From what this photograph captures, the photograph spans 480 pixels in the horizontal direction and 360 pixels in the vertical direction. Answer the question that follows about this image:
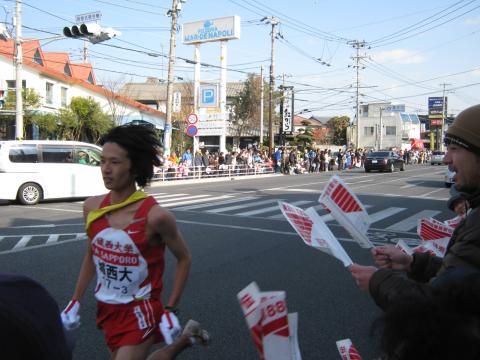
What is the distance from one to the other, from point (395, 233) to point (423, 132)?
103 metres

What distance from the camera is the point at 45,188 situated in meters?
14.6

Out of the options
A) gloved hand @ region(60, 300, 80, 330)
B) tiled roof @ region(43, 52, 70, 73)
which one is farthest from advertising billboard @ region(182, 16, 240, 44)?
gloved hand @ region(60, 300, 80, 330)

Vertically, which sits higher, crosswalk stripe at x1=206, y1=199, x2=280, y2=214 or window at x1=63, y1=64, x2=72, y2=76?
window at x1=63, y1=64, x2=72, y2=76

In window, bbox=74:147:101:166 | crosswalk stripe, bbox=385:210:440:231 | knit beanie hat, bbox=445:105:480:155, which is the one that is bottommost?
crosswalk stripe, bbox=385:210:440:231

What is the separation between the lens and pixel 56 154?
15.0m

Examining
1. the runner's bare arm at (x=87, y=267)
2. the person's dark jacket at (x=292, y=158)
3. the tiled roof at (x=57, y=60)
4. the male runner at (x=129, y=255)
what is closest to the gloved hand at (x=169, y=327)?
the male runner at (x=129, y=255)

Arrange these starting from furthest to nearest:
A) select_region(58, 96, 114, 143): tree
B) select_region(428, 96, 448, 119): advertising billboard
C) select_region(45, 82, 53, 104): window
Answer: select_region(428, 96, 448, 119): advertising billboard, select_region(45, 82, 53, 104): window, select_region(58, 96, 114, 143): tree

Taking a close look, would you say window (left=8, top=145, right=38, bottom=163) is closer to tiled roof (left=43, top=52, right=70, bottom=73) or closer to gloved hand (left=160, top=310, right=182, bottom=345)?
gloved hand (left=160, top=310, right=182, bottom=345)

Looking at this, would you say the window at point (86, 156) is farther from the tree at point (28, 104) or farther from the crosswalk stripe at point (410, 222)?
the tree at point (28, 104)

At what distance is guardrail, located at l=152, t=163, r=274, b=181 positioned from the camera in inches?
947

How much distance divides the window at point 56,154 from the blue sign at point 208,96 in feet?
63.6

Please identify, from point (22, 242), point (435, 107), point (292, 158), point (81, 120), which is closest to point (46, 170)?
point (22, 242)

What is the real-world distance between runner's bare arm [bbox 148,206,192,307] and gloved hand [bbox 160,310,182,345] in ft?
0.38

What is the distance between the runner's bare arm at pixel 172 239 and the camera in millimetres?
2658
